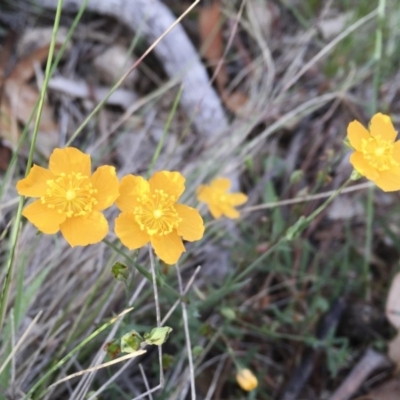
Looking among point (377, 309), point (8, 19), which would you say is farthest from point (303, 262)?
point (8, 19)

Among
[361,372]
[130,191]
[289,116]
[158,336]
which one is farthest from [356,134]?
[361,372]

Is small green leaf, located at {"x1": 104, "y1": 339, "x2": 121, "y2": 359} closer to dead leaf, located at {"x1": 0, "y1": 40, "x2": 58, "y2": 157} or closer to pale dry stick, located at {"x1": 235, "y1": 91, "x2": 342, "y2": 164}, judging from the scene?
pale dry stick, located at {"x1": 235, "y1": 91, "x2": 342, "y2": 164}

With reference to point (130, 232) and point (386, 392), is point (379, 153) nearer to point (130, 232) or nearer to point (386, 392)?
point (130, 232)

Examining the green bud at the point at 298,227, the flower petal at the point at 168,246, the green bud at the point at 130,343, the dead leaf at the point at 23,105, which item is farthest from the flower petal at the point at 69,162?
the dead leaf at the point at 23,105

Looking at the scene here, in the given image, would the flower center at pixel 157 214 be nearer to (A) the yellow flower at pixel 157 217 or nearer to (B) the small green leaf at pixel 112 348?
(A) the yellow flower at pixel 157 217

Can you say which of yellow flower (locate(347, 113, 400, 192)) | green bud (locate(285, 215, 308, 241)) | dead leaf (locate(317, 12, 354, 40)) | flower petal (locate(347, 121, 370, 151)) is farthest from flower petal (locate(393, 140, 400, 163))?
dead leaf (locate(317, 12, 354, 40))

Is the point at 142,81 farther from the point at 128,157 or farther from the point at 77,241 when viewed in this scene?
the point at 77,241

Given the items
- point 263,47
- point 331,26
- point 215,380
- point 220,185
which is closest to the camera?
point 215,380
